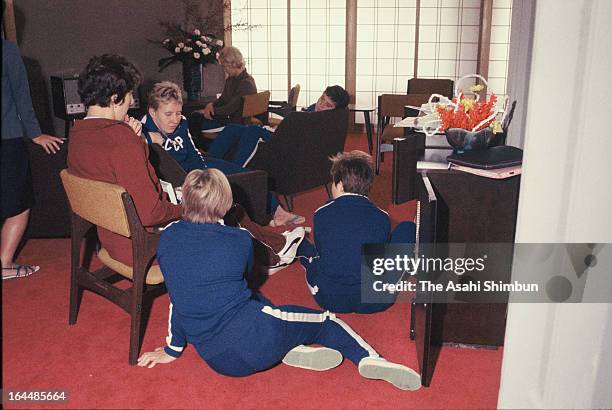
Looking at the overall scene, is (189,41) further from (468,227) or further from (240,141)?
(468,227)

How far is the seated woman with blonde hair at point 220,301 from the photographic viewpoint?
212cm

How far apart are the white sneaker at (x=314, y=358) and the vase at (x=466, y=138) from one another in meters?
0.94

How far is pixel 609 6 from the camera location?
4.52 feet

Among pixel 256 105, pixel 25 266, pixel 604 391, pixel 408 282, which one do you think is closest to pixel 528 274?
pixel 604 391

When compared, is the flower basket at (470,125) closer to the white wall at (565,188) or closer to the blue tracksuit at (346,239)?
the blue tracksuit at (346,239)

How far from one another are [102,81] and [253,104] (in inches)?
103

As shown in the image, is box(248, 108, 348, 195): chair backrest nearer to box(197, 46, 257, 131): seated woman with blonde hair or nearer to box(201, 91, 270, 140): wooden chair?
→ box(201, 91, 270, 140): wooden chair

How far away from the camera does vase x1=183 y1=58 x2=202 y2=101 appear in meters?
5.52

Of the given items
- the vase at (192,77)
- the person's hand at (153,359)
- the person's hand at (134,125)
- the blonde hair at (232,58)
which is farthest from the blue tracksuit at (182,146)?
the vase at (192,77)

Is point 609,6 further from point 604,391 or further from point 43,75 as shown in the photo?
point 43,75

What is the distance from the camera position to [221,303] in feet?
7.00

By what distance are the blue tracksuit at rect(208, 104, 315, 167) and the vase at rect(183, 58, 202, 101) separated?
1451 mm

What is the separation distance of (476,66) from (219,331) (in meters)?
6.96

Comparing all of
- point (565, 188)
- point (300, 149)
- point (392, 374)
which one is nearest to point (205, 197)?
point (392, 374)
